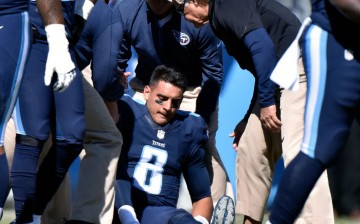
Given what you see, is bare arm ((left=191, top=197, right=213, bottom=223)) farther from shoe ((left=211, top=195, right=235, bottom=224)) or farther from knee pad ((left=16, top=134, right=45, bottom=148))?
knee pad ((left=16, top=134, right=45, bottom=148))

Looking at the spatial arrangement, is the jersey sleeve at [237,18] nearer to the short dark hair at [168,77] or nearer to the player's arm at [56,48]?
the short dark hair at [168,77]

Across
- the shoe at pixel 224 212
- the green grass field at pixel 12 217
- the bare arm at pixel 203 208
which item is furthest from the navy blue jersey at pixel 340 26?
the green grass field at pixel 12 217

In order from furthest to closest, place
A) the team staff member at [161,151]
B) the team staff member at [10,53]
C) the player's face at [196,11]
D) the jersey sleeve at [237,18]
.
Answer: the team staff member at [161,151] → the player's face at [196,11] → the jersey sleeve at [237,18] → the team staff member at [10,53]

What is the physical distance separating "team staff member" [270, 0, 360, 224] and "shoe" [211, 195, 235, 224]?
127 cm

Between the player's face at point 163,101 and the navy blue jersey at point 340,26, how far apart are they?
5.19 ft

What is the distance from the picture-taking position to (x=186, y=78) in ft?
19.3

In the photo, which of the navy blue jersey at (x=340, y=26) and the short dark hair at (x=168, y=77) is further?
the short dark hair at (x=168, y=77)

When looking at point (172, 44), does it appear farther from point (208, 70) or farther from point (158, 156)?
point (158, 156)

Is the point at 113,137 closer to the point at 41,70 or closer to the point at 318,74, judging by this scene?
the point at 41,70

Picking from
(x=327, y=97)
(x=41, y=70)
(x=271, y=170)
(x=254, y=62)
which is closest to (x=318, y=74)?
(x=327, y=97)

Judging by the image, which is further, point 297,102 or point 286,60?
point 297,102

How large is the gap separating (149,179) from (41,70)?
1.04 m

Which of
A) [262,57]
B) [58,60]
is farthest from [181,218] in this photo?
[58,60]

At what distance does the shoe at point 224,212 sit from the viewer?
5469 mm
